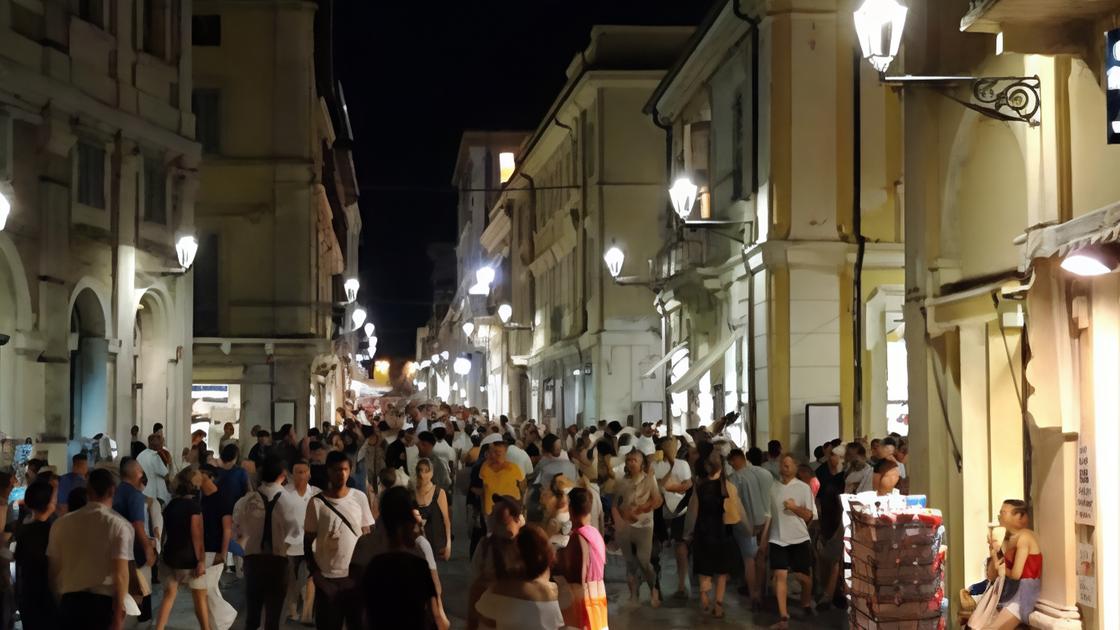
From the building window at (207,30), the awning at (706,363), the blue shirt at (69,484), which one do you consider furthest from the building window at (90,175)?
the building window at (207,30)

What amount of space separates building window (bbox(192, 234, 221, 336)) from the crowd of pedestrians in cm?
1728

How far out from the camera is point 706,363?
26484 mm

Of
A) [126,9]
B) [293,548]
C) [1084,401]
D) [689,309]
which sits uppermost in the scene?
[126,9]

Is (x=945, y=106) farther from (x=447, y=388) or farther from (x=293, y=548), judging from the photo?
(x=447, y=388)

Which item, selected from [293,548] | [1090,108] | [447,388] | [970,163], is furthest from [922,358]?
[447,388]

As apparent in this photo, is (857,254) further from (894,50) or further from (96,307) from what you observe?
(894,50)

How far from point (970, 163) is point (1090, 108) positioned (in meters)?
2.81

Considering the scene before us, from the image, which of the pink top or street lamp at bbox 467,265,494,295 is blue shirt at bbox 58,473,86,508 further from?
street lamp at bbox 467,265,494,295

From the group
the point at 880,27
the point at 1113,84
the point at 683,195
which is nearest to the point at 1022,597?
the point at 1113,84

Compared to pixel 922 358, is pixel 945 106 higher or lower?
higher

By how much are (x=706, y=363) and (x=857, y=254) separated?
4.38m

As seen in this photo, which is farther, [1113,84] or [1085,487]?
[1085,487]

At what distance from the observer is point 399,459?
714 inches

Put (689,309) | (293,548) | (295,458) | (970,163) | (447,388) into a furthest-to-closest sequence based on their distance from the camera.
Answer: (447,388), (689,309), (295,458), (970,163), (293,548)
